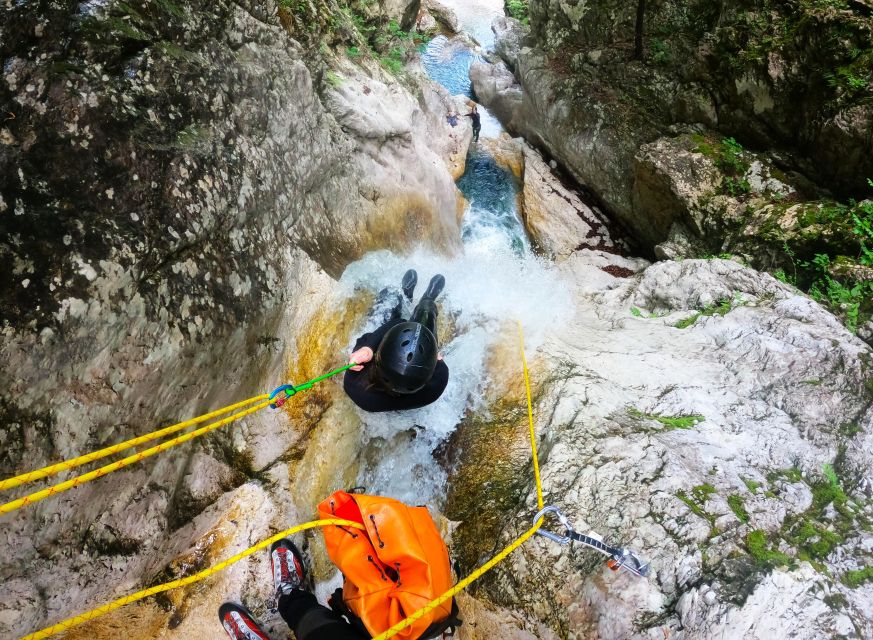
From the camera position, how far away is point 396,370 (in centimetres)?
355

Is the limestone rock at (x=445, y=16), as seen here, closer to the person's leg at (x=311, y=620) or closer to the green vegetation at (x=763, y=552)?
the green vegetation at (x=763, y=552)

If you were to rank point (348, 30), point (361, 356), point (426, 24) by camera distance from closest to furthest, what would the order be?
1. point (361, 356)
2. point (348, 30)
3. point (426, 24)

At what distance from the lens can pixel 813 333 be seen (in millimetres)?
4141

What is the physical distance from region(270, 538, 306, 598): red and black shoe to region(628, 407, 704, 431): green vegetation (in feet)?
10.2

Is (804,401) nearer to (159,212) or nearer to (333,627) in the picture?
(333,627)

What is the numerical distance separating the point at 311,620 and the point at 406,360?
6.33 ft

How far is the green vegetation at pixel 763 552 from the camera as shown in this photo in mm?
2576

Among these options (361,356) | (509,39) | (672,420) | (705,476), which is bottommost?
(361,356)

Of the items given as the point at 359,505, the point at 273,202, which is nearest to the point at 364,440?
the point at 359,505

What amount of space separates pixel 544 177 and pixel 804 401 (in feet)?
31.5

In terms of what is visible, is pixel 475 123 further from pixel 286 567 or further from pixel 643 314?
pixel 286 567

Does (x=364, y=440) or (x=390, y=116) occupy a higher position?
(x=390, y=116)

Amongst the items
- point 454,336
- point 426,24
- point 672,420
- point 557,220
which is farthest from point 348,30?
point 426,24

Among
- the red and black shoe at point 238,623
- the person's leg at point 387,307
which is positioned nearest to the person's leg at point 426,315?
the person's leg at point 387,307
